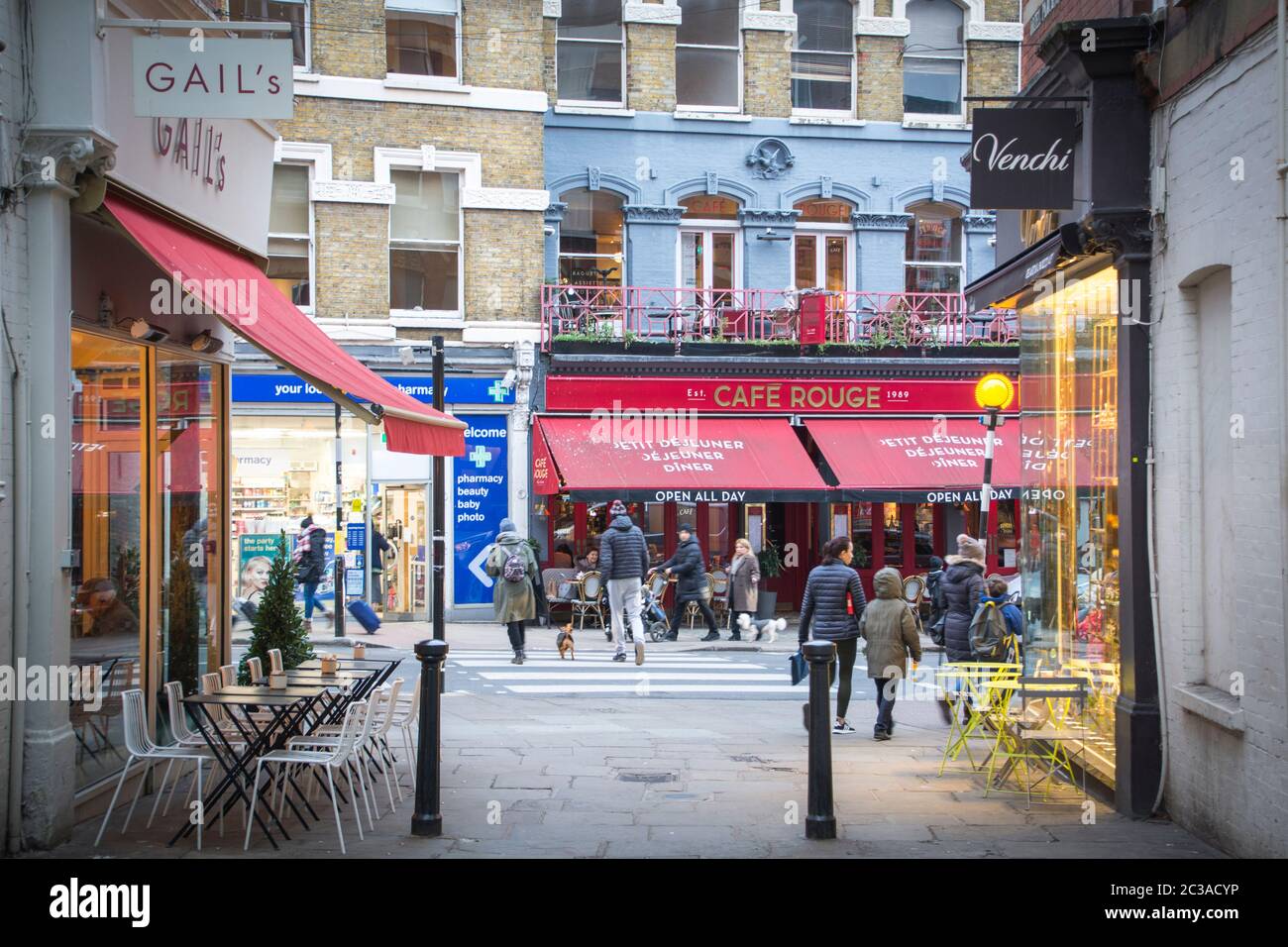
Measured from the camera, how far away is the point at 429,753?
7.54 meters

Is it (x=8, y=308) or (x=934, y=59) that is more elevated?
(x=934, y=59)

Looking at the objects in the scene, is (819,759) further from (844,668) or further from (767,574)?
(767,574)

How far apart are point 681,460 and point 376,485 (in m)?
5.14

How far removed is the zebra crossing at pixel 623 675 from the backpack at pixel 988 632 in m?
3.69

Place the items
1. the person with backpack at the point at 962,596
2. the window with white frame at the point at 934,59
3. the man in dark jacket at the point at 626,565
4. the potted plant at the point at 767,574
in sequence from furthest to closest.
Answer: the window with white frame at the point at 934,59 → the potted plant at the point at 767,574 → the man in dark jacket at the point at 626,565 → the person with backpack at the point at 962,596

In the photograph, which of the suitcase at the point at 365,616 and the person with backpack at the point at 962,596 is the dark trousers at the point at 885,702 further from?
the suitcase at the point at 365,616

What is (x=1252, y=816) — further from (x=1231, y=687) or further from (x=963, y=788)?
(x=963, y=788)

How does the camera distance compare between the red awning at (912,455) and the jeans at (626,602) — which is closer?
the jeans at (626,602)

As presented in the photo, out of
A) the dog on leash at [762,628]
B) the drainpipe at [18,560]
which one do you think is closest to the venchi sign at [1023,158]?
the drainpipe at [18,560]

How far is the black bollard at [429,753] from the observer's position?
748 cm

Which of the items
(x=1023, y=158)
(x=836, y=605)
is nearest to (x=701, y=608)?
(x=836, y=605)

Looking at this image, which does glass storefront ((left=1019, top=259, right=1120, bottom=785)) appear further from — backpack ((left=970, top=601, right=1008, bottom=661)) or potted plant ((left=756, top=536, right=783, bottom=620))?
potted plant ((left=756, top=536, right=783, bottom=620))

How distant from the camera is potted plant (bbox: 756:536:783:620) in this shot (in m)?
20.0

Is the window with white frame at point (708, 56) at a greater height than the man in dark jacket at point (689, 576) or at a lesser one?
greater
